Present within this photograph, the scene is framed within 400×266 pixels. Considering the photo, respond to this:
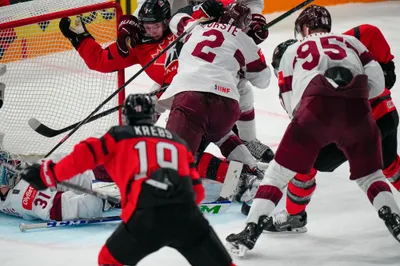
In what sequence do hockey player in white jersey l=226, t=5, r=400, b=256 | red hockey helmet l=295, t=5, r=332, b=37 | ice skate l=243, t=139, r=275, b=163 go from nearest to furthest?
hockey player in white jersey l=226, t=5, r=400, b=256, red hockey helmet l=295, t=5, r=332, b=37, ice skate l=243, t=139, r=275, b=163

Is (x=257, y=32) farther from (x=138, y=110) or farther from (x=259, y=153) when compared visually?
(x=138, y=110)

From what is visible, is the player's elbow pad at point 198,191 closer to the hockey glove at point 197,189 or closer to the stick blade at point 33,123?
the hockey glove at point 197,189

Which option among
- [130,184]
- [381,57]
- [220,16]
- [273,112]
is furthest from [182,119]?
[273,112]

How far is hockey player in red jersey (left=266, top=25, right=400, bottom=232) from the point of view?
4.53 metres

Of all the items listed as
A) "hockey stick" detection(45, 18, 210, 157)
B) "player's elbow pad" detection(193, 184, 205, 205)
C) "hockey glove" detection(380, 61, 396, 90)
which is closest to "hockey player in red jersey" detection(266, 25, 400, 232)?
"hockey glove" detection(380, 61, 396, 90)

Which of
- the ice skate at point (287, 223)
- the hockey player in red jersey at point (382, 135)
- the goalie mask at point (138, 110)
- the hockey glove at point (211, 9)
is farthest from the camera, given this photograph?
the hockey glove at point (211, 9)

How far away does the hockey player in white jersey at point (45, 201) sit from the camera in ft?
15.5

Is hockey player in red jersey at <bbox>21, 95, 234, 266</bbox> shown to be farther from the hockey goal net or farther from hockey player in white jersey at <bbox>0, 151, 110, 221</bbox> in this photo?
the hockey goal net

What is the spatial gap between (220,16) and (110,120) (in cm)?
97

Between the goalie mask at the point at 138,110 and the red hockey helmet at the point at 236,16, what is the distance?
1538mm

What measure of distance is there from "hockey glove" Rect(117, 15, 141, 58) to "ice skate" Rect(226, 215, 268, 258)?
5.05 feet

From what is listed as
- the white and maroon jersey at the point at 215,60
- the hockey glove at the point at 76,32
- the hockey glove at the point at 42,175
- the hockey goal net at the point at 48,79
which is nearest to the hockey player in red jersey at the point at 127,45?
the hockey glove at the point at 76,32

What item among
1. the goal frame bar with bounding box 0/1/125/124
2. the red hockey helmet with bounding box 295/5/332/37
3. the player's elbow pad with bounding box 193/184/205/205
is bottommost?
the player's elbow pad with bounding box 193/184/205/205

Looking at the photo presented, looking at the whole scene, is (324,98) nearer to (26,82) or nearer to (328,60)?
(328,60)
